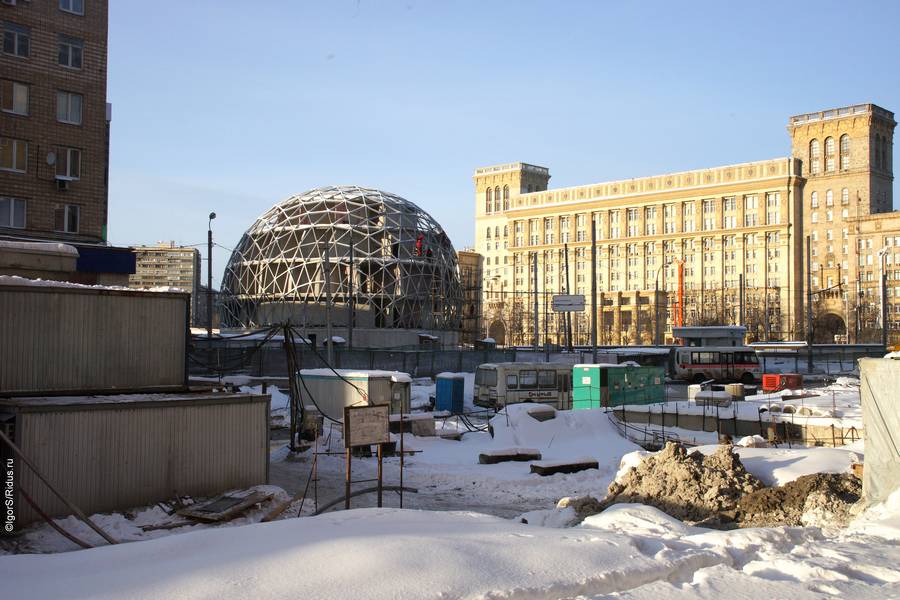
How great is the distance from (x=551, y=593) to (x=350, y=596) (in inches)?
71.4

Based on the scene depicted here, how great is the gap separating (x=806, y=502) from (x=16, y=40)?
37458mm

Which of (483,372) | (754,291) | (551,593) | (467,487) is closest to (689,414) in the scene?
(483,372)

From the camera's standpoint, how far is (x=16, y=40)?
118ft

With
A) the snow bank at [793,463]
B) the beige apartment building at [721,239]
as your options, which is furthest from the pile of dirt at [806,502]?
the beige apartment building at [721,239]

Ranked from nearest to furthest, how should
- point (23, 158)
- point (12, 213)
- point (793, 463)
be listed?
point (793, 463) < point (12, 213) < point (23, 158)

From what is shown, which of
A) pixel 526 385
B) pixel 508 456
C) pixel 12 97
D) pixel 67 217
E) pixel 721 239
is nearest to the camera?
pixel 508 456

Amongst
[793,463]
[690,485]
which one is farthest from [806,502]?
[793,463]

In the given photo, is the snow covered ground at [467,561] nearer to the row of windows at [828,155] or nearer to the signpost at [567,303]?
the signpost at [567,303]

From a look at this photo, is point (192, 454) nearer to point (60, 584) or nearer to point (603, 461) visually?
point (60, 584)

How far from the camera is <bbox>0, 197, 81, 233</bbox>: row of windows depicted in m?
35.4

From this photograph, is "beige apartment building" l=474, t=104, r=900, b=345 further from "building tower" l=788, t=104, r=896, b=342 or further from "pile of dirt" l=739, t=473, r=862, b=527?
"pile of dirt" l=739, t=473, r=862, b=527

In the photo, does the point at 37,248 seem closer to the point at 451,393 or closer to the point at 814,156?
the point at 451,393

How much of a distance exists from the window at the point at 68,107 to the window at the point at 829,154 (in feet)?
Answer: 380

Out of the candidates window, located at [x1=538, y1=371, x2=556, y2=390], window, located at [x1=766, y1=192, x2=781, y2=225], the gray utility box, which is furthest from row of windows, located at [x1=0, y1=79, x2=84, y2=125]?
window, located at [x1=766, y1=192, x2=781, y2=225]
